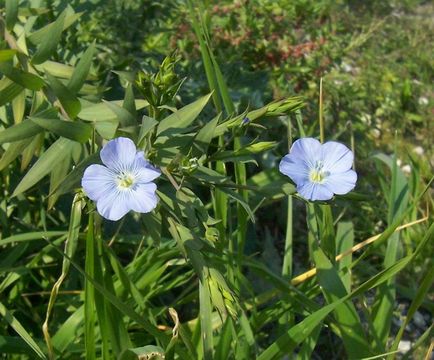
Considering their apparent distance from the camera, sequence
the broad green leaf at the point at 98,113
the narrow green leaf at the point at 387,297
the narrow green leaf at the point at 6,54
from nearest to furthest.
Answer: the narrow green leaf at the point at 6,54
the broad green leaf at the point at 98,113
the narrow green leaf at the point at 387,297

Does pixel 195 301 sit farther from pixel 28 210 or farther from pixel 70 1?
pixel 70 1

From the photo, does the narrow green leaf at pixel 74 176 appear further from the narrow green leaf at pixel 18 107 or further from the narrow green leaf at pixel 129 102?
the narrow green leaf at pixel 18 107

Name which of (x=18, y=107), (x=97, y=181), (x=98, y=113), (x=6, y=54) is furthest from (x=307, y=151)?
(x=18, y=107)

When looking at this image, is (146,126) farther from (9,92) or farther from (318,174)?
(9,92)

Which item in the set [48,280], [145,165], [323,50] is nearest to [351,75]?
[323,50]

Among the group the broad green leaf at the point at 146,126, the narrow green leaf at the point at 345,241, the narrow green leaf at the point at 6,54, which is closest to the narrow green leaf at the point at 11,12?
the narrow green leaf at the point at 6,54

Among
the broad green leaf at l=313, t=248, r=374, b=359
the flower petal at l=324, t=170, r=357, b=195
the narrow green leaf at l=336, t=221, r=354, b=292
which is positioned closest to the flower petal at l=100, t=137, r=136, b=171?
the flower petal at l=324, t=170, r=357, b=195

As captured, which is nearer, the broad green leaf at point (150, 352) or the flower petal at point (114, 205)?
the flower petal at point (114, 205)
